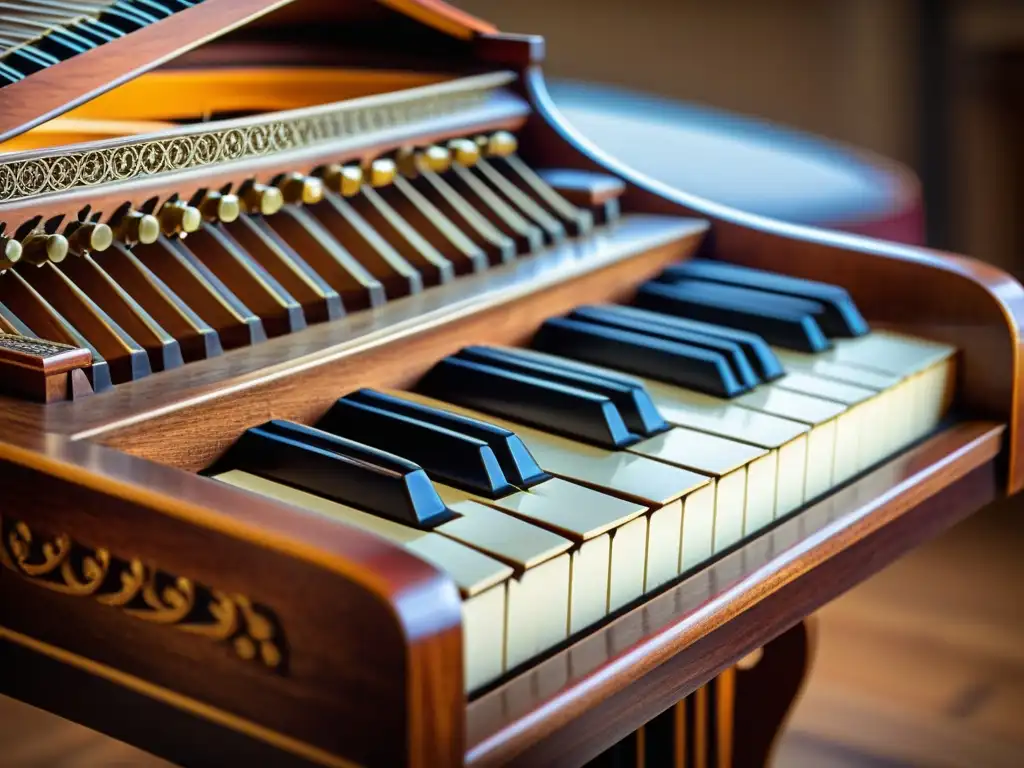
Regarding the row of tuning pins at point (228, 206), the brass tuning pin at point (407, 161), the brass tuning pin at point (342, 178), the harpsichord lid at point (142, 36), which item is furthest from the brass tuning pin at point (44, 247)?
the brass tuning pin at point (407, 161)

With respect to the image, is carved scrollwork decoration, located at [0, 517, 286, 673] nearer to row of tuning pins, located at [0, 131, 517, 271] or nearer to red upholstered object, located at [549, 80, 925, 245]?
row of tuning pins, located at [0, 131, 517, 271]

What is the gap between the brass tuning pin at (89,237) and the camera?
1339mm

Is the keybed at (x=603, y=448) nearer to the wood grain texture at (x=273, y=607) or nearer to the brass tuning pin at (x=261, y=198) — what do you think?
the wood grain texture at (x=273, y=607)

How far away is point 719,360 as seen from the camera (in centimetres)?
160

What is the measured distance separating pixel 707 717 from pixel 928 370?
25.0 inches

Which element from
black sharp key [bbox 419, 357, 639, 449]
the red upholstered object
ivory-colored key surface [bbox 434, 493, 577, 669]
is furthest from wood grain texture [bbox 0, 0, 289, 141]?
the red upholstered object

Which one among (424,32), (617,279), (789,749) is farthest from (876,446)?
(789,749)

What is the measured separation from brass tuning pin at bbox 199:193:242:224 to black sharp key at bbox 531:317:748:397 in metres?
0.44

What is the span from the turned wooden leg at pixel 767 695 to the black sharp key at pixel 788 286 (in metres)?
0.50

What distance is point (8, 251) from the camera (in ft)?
4.21

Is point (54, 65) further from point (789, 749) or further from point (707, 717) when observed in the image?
point (789, 749)

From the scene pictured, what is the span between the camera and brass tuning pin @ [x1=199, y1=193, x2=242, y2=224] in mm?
1464

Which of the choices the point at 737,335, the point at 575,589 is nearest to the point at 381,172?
the point at 737,335

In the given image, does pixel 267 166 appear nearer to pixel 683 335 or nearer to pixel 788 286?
pixel 683 335
